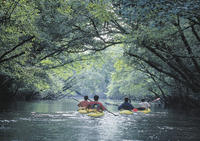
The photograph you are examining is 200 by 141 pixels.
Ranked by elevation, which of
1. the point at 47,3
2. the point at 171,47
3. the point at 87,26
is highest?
the point at 47,3

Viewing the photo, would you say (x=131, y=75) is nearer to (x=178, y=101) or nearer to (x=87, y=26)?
(x=178, y=101)

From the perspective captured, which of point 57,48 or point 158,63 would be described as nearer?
point 57,48

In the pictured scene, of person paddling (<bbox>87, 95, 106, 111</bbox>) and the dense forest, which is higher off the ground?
the dense forest

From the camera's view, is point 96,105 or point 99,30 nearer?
point 99,30

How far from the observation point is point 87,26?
1316 centimetres

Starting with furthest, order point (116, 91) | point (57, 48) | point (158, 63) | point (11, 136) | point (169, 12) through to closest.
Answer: point (116, 91) → point (158, 63) → point (57, 48) → point (11, 136) → point (169, 12)

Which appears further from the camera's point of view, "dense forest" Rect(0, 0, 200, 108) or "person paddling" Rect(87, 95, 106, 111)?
"person paddling" Rect(87, 95, 106, 111)

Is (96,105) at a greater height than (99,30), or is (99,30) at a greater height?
(99,30)

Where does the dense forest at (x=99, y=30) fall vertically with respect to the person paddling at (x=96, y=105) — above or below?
above

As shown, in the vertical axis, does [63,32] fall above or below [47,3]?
below

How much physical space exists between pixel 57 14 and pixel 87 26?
1765 millimetres

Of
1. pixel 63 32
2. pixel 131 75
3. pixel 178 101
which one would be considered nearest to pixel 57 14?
pixel 63 32

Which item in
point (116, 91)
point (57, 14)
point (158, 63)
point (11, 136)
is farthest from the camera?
point (116, 91)

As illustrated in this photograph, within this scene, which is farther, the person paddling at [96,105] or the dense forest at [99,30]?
the person paddling at [96,105]
